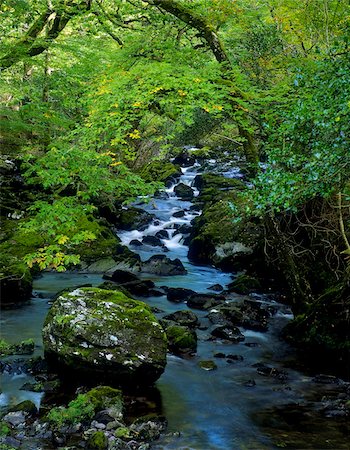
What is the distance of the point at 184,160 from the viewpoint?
107 feet

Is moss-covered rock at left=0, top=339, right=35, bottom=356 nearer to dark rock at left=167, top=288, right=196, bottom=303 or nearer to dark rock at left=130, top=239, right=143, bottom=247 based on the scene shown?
dark rock at left=167, top=288, right=196, bottom=303

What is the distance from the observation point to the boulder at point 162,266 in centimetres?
1587

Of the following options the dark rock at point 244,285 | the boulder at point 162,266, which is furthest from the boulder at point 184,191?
the dark rock at point 244,285

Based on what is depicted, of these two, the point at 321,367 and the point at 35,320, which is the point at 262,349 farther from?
the point at 35,320

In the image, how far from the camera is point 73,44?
11531 mm

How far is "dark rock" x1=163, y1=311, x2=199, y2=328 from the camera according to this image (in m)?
10.7

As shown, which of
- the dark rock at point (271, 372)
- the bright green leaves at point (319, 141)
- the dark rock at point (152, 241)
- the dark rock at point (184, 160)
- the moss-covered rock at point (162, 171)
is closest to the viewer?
the bright green leaves at point (319, 141)

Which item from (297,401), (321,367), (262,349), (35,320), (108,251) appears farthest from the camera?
(108,251)

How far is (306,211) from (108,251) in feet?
26.2

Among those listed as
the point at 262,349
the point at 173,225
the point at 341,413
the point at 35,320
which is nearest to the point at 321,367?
the point at 262,349

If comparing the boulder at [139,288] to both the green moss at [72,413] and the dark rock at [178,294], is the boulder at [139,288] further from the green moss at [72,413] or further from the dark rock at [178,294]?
the green moss at [72,413]

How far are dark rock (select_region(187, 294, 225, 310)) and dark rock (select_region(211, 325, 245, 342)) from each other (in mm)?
1809

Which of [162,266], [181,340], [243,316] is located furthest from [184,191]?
[181,340]

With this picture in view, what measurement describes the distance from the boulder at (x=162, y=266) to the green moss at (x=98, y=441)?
33.2 feet
